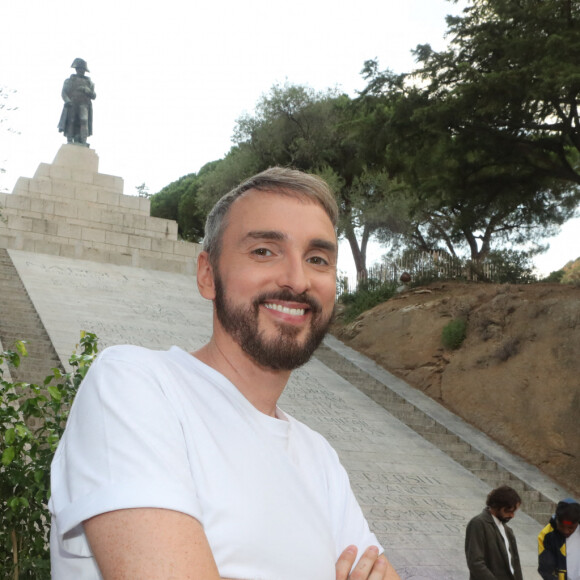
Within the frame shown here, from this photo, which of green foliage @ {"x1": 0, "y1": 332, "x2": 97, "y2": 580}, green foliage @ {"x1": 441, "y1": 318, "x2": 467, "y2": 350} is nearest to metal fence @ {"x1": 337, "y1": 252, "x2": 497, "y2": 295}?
green foliage @ {"x1": 441, "y1": 318, "x2": 467, "y2": 350}

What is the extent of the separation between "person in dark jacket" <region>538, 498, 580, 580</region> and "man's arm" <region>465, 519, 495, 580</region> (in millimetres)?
794

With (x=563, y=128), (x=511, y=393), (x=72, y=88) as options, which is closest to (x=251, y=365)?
(x=511, y=393)

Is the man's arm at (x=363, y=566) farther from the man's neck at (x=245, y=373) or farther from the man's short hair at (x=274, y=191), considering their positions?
the man's short hair at (x=274, y=191)

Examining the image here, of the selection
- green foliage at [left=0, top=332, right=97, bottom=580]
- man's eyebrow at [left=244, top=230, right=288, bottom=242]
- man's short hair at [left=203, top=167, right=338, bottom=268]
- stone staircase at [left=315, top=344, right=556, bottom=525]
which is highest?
man's short hair at [left=203, top=167, right=338, bottom=268]

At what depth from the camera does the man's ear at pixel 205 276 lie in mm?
1732

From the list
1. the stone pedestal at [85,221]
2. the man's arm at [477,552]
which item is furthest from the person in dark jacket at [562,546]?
the stone pedestal at [85,221]

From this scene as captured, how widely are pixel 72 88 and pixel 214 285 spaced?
2546 centimetres

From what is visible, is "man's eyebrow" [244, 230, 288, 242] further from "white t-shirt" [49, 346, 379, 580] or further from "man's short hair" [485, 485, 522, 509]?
"man's short hair" [485, 485, 522, 509]

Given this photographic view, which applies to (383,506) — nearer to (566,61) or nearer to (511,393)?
(511,393)

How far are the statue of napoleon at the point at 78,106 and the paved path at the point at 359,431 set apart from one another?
954cm

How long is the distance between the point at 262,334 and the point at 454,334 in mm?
13038

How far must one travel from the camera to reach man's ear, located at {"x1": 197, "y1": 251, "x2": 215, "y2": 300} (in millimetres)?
1732

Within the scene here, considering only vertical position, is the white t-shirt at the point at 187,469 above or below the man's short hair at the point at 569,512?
above

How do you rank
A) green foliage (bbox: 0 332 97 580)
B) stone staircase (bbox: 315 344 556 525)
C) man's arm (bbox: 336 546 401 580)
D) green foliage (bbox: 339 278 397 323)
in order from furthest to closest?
green foliage (bbox: 339 278 397 323) < stone staircase (bbox: 315 344 556 525) < green foliage (bbox: 0 332 97 580) < man's arm (bbox: 336 546 401 580)
